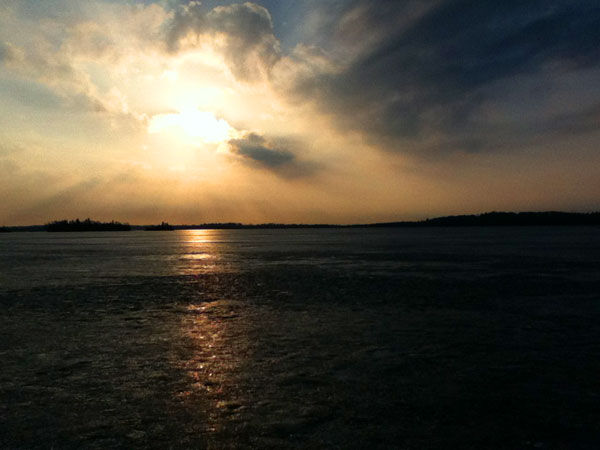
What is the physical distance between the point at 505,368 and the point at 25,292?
21.4m

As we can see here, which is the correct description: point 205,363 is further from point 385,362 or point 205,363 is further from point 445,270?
→ point 445,270

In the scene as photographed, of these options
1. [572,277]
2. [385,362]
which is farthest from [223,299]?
[572,277]

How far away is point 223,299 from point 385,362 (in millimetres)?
10775

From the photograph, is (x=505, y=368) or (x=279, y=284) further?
(x=279, y=284)

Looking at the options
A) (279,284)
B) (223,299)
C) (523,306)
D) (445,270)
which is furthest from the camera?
(445,270)

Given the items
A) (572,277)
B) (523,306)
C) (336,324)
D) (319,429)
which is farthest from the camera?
(572,277)

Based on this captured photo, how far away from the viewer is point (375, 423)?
21.2ft

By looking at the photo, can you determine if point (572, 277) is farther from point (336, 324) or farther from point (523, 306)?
point (336, 324)

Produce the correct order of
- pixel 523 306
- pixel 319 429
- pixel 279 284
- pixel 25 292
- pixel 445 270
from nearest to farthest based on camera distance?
1. pixel 319 429
2. pixel 523 306
3. pixel 25 292
4. pixel 279 284
5. pixel 445 270

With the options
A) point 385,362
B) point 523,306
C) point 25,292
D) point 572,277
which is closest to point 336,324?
point 385,362

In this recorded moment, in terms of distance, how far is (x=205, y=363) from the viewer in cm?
941

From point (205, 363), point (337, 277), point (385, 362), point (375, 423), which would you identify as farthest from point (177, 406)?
point (337, 277)

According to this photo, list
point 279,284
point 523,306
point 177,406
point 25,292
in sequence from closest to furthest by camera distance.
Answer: point 177,406 < point 523,306 < point 25,292 < point 279,284

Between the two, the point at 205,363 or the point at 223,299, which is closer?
the point at 205,363
